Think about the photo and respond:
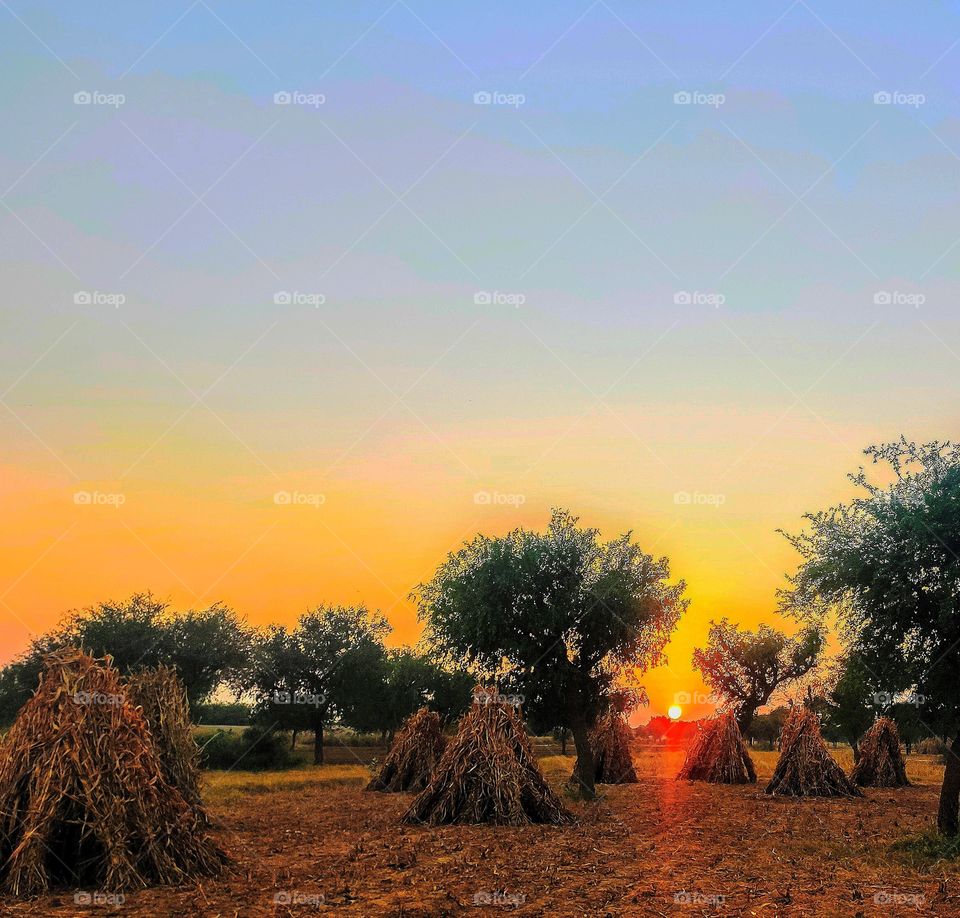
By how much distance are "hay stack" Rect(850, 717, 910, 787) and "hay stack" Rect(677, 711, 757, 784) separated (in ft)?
14.7

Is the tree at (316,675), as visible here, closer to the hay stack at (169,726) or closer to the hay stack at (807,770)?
the hay stack at (807,770)

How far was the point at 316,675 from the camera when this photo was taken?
53.0 meters

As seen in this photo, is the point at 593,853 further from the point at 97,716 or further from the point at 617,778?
the point at 617,778

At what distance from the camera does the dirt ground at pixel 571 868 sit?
469 inches

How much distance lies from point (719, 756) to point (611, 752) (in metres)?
4.59

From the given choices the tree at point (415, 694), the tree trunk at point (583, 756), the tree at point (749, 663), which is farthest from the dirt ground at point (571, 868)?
the tree at point (749, 663)

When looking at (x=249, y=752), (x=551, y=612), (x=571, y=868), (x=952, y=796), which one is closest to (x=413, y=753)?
(x=551, y=612)

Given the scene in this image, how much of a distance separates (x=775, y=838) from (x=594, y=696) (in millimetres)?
11743

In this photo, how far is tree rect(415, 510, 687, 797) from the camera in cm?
2877

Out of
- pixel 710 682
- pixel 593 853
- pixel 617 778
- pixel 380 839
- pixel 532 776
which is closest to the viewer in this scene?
pixel 593 853

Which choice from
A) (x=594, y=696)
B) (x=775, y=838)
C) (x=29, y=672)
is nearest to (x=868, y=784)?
(x=594, y=696)

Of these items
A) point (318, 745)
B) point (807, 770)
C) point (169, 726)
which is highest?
point (169, 726)

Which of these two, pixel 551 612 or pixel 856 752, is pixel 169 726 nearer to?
pixel 551 612

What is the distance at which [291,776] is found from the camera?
38.2m
